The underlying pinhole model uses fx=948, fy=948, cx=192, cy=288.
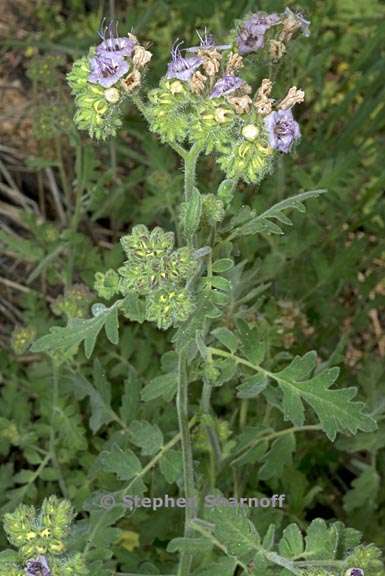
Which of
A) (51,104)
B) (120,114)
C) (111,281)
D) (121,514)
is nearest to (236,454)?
(121,514)

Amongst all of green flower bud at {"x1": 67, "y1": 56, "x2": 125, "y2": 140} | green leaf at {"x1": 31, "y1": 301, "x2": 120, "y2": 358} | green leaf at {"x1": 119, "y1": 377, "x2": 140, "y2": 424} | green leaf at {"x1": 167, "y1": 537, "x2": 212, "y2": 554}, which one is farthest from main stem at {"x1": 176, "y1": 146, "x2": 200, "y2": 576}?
green flower bud at {"x1": 67, "y1": 56, "x2": 125, "y2": 140}

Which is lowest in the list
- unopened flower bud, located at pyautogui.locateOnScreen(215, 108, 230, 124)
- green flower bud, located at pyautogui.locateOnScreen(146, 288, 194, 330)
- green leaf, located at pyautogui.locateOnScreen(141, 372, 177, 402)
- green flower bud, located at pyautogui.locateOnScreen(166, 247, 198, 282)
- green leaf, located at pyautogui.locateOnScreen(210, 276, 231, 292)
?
green leaf, located at pyautogui.locateOnScreen(141, 372, 177, 402)

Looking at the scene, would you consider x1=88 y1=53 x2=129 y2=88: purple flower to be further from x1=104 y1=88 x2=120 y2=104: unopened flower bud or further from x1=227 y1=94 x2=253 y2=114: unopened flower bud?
x1=227 y1=94 x2=253 y2=114: unopened flower bud

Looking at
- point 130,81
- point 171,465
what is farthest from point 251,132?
point 171,465

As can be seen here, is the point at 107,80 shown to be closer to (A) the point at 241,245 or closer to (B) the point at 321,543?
(B) the point at 321,543

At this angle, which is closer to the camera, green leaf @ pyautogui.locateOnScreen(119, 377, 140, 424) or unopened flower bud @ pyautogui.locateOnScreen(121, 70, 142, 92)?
unopened flower bud @ pyautogui.locateOnScreen(121, 70, 142, 92)

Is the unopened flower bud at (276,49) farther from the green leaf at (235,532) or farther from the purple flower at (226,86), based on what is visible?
the green leaf at (235,532)

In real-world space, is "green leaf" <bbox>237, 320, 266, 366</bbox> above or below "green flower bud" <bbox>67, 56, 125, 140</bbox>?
below
